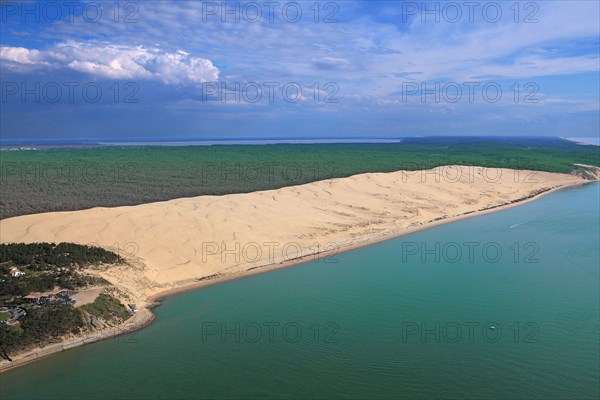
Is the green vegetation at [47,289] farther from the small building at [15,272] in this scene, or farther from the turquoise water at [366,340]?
the turquoise water at [366,340]

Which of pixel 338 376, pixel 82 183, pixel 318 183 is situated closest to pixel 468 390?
pixel 338 376

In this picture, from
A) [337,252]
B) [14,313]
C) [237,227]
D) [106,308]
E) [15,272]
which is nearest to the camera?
[14,313]

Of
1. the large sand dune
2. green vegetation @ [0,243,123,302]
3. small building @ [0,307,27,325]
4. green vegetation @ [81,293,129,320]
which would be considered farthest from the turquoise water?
green vegetation @ [0,243,123,302]

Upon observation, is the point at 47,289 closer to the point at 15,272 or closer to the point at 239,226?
the point at 15,272

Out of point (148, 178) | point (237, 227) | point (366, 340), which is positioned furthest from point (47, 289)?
point (148, 178)

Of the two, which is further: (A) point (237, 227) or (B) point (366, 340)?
(A) point (237, 227)

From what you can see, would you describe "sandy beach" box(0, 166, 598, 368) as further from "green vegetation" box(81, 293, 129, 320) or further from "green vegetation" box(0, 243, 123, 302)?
"green vegetation" box(0, 243, 123, 302)

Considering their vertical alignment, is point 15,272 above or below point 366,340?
above

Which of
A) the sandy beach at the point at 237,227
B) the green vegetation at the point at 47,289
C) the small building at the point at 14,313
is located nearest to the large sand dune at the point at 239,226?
the sandy beach at the point at 237,227

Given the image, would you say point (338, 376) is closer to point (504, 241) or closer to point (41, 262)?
point (41, 262)
